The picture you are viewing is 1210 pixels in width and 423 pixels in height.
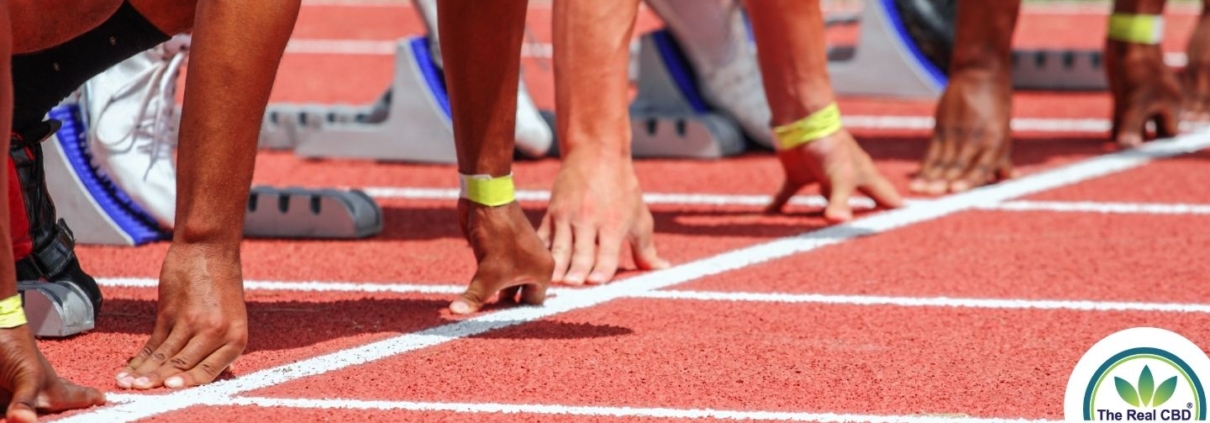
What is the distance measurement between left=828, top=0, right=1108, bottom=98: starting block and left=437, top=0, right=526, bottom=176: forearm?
185 inches

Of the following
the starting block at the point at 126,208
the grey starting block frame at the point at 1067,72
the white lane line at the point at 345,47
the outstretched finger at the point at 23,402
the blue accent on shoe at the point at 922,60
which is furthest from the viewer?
the white lane line at the point at 345,47

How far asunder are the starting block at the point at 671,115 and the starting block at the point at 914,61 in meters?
1.56

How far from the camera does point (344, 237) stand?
4984 millimetres

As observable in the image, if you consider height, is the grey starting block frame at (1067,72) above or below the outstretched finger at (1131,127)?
below

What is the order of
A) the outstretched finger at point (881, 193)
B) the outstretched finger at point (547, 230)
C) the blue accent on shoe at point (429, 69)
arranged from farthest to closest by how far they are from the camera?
the blue accent on shoe at point (429, 69) < the outstretched finger at point (881, 193) < the outstretched finger at point (547, 230)

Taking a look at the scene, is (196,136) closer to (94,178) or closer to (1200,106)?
(94,178)

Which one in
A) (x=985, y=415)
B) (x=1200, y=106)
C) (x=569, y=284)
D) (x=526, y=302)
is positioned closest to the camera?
(x=985, y=415)

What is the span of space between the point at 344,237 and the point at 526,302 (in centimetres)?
116

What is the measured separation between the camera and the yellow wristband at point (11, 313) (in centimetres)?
280

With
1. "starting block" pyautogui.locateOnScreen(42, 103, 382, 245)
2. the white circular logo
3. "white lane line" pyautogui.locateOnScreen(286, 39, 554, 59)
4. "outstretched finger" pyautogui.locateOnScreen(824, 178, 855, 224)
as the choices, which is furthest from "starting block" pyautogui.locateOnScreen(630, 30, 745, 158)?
"white lane line" pyautogui.locateOnScreen(286, 39, 554, 59)

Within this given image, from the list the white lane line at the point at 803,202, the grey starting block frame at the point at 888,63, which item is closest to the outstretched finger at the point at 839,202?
the white lane line at the point at 803,202

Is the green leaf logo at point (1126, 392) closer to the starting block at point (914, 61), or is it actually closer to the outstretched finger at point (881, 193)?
the outstretched finger at point (881, 193)

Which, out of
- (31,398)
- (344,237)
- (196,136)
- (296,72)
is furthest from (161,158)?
(296,72)

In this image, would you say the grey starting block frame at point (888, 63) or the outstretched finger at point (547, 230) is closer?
the outstretched finger at point (547, 230)
